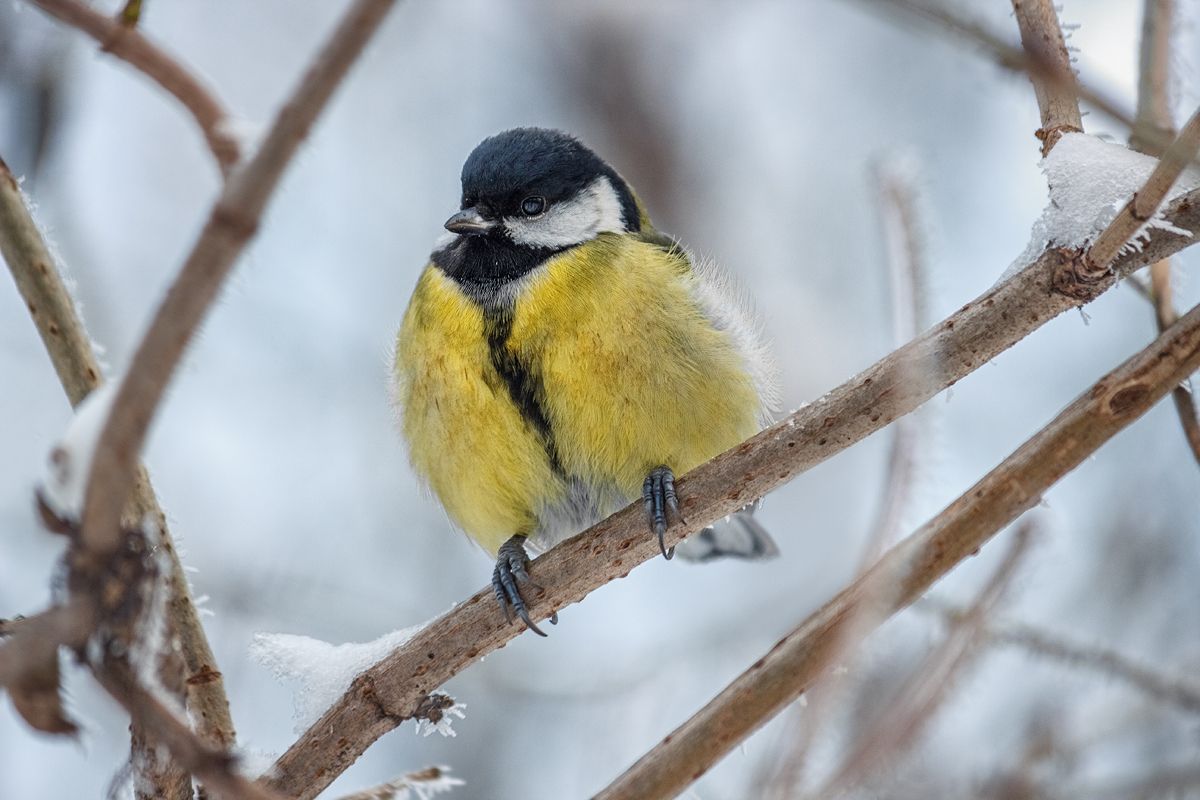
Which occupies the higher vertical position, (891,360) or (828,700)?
(891,360)

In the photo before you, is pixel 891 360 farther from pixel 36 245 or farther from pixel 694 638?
pixel 694 638

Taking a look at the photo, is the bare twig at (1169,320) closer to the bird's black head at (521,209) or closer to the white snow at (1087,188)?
the white snow at (1087,188)

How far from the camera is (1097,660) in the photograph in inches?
81.9

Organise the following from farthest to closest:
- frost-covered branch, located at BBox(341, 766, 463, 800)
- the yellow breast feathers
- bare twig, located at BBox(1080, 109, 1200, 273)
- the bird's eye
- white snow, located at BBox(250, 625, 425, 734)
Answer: the bird's eye < the yellow breast feathers < white snow, located at BBox(250, 625, 425, 734) < frost-covered branch, located at BBox(341, 766, 463, 800) < bare twig, located at BBox(1080, 109, 1200, 273)

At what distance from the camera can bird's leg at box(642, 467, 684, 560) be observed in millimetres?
2072

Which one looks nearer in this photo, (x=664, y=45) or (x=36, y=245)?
(x=36, y=245)

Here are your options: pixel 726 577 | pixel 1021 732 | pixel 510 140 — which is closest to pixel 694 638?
pixel 726 577

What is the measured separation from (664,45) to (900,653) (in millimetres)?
3275

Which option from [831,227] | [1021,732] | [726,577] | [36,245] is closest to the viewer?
[36,245]

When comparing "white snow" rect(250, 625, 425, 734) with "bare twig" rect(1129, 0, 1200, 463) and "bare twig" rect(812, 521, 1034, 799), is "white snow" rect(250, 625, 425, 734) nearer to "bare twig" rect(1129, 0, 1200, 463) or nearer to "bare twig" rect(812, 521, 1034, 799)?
"bare twig" rect(812, 521, 1034, 799)

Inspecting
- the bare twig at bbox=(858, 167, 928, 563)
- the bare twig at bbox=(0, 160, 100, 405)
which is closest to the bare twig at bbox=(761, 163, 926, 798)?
the bare twig at bbox=(858, 167, 928, 563)

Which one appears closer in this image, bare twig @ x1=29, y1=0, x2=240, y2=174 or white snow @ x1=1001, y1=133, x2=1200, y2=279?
bare twig @ x1=29, y1=0, x2=240, y2=174

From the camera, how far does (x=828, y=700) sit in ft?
5.15

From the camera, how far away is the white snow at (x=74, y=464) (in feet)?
2.69
